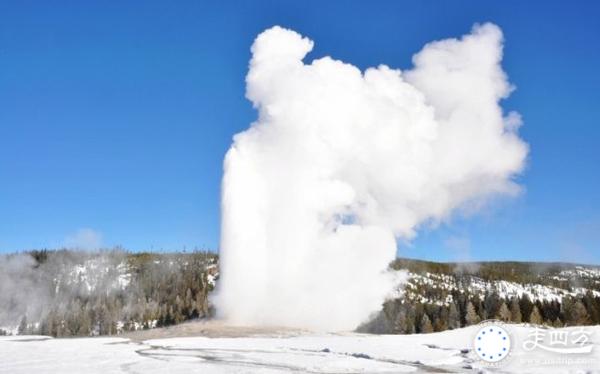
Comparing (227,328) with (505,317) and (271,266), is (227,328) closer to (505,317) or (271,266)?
(271,266)

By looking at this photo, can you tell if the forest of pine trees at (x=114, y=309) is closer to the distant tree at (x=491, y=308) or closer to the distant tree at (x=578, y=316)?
the distant tree at (x=491, y=308)

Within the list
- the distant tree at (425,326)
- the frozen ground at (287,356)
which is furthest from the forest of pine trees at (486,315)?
the frozen ground at (287,356)

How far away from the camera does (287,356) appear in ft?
87.1

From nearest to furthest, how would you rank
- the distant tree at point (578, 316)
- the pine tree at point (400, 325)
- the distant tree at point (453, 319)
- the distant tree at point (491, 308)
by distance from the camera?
the distant tree at point (578, 316), the pine tree at point (400, 325), the distant tree at point (453, 319), the distant tree at point (491, 308)

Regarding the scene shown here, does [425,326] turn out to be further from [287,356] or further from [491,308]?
[287,356]

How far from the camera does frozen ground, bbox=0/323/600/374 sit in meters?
22.0

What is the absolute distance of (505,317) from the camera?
83.5m

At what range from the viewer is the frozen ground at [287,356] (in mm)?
22000

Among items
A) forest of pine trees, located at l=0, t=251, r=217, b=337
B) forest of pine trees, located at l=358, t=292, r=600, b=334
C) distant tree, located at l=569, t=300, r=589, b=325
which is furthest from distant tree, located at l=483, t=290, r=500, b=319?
forest of pine trees, located at l=0, t=251, r=217, b=337

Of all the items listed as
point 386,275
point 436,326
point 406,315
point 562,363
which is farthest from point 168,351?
point 406,315

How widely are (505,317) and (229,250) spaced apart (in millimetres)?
46297

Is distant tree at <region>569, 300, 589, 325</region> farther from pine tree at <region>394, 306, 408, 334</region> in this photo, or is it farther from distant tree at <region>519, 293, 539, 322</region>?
pine tree at <region>394, 306, 408, 334</region>

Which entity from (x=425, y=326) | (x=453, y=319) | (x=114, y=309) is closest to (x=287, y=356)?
(x=425, y=326)

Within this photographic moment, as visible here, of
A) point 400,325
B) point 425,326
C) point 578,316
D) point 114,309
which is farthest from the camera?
point 114,309
